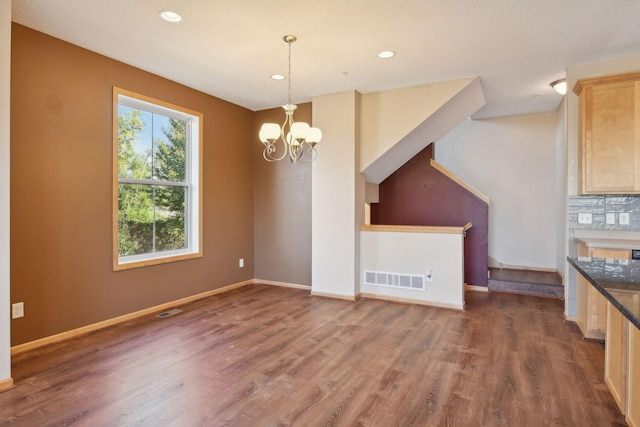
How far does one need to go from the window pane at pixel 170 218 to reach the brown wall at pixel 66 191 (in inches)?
11.9

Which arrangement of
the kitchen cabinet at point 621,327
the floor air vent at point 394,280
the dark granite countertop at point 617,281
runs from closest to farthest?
the dark granite countertop at point 617,281, the kitchen cabinet at point 621,327, the floor air vent at point 394,280

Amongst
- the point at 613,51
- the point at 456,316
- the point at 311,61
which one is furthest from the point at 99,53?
the point at 613,51

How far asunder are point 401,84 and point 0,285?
4.26m

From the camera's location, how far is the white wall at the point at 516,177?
5.83 metres

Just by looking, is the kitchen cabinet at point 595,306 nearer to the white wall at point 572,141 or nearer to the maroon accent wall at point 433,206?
the white wall at point 572,141

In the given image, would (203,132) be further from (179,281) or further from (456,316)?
(456,316)

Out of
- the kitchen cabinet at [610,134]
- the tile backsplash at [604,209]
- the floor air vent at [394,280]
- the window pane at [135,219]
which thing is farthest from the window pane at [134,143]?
the tile backsplash at [604,209]

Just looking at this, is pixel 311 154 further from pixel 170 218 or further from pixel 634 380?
pixel 634 380

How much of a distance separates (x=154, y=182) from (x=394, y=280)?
127 inches

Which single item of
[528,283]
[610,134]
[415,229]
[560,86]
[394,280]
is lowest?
[528,283]

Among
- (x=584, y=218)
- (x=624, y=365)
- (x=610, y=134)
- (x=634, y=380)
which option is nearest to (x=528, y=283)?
(x=584, y=218)

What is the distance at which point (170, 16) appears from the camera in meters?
2.80

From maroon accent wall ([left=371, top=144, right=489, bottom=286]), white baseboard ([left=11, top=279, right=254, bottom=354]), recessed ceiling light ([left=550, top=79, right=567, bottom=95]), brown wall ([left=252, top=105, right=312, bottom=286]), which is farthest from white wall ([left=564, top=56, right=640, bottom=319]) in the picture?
white baseboard ([left=11, top=279, right=254, bottom=354])

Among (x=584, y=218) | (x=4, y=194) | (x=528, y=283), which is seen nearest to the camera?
(x=4, y=194)
